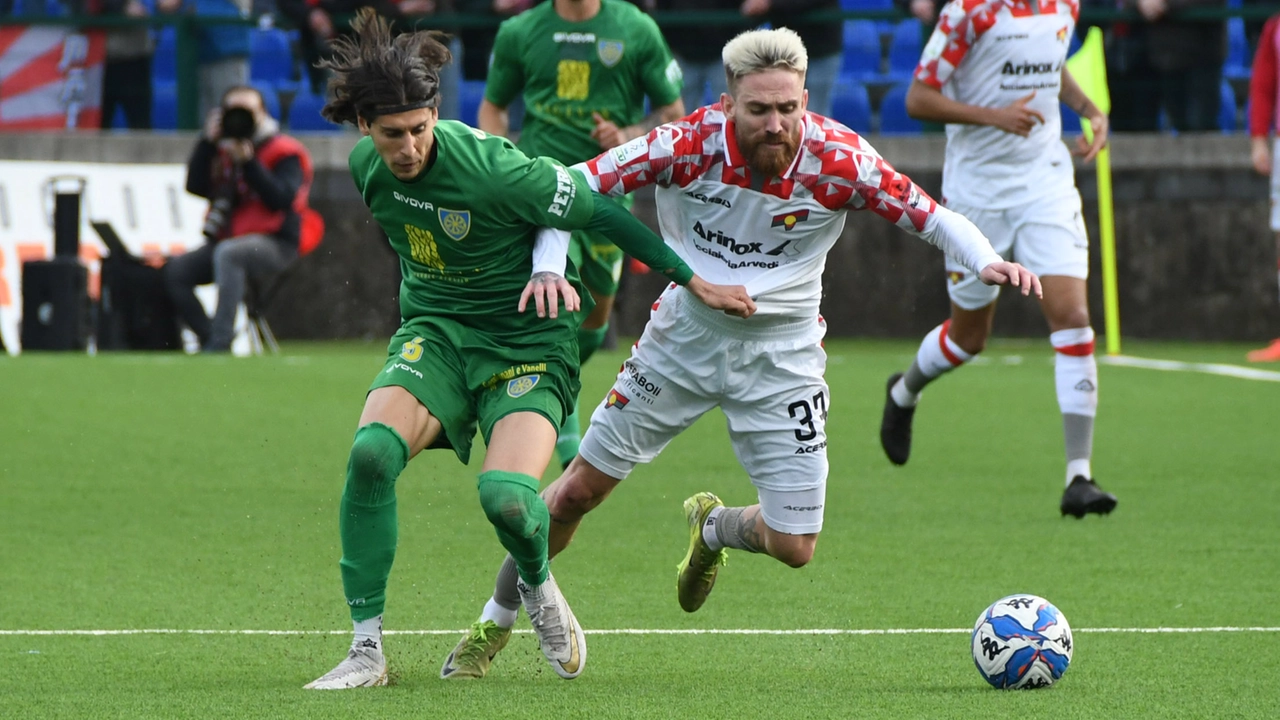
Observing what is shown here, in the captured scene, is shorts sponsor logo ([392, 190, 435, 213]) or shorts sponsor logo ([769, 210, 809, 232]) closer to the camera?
shorts sponsor logo ([392, 190, 435, 213])

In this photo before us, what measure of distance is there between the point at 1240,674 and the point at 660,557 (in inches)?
99.5

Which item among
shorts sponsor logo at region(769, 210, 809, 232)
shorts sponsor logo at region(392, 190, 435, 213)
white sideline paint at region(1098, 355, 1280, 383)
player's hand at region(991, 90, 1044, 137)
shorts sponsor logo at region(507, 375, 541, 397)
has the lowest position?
white sideline paint at region(1098, 355, 1280, 383)

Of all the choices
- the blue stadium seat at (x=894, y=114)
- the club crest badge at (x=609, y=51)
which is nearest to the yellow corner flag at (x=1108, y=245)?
the blue stadium seat at (x=894, y=114)

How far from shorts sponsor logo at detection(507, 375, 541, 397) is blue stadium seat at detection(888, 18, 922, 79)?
12.6 metres

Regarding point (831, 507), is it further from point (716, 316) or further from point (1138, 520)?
point (716, 316)

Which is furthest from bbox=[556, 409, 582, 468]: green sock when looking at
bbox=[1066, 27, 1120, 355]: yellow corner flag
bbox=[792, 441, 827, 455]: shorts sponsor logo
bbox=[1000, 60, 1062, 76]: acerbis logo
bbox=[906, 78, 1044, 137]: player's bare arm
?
bbox=[1066, 27, 1120, 355]: yellow corner flag

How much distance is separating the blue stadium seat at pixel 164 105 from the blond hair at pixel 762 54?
13.5 meters

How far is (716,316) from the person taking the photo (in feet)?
18.6

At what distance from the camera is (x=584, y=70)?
899 centimetres

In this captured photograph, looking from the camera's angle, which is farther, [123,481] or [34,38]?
[34,38]

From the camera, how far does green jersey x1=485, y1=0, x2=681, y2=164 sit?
898 cm

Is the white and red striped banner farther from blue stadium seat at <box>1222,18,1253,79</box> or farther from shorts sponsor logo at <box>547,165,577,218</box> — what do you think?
shorts sponsor logo at <box>547,165,577,218</box>

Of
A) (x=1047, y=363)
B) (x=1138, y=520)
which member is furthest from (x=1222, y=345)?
(x=1138, y=520)

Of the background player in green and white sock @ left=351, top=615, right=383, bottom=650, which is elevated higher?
the background player in green
